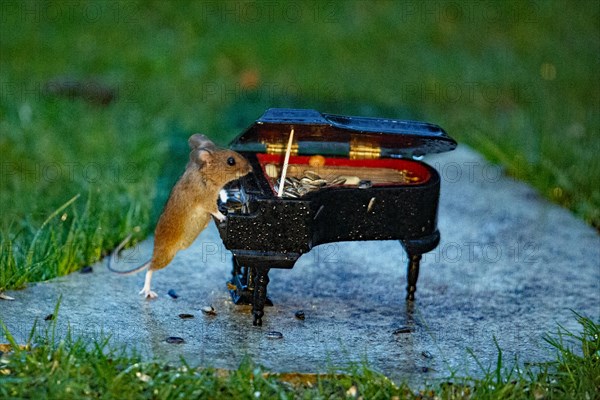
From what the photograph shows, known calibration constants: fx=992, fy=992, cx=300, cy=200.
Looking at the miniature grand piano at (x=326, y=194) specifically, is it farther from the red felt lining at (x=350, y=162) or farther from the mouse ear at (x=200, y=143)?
the mouse ear at (x=200, y=143)

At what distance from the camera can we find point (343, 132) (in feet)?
14.8

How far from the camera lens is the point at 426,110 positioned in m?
9.42

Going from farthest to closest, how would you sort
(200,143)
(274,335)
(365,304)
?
(365,304)
(200,143)
(274,335)

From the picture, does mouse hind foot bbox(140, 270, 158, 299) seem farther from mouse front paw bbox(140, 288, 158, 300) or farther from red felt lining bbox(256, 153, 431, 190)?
red felt lining bbox(256, 153, 431, 190)

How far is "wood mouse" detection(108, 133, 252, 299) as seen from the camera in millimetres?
4508

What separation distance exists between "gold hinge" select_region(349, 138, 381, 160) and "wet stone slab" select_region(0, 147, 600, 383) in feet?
2.43

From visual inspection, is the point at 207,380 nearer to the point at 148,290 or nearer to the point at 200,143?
the point at 148,290

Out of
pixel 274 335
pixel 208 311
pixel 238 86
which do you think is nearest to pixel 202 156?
pixel 208 311

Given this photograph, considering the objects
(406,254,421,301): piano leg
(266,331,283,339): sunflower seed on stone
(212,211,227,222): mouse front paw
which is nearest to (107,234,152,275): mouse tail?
(212,211,227,222): mouse front paw

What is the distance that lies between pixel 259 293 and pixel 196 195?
537mm

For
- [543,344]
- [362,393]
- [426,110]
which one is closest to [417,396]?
[362,393]

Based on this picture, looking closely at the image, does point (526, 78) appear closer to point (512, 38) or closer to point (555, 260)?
point (512, 38)

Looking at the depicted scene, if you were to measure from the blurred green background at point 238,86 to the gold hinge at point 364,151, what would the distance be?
1.48 metres

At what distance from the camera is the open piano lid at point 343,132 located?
14.4ft
